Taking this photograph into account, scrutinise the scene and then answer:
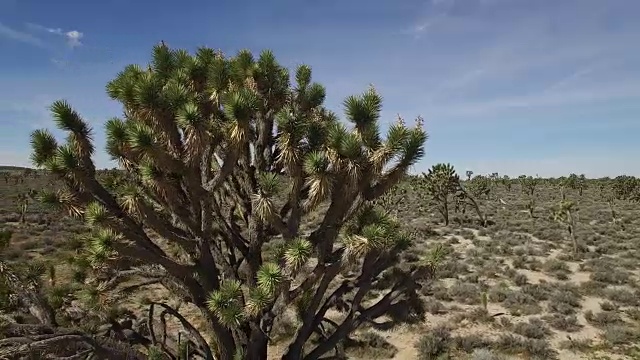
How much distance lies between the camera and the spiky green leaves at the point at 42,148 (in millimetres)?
A: 7027

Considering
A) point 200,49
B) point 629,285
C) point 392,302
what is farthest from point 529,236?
point 200,49

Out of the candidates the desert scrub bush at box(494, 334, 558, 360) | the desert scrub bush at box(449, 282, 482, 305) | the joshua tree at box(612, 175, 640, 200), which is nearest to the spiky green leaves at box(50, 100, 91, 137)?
the desert scrub bush at box(494, 334, 558, 360)

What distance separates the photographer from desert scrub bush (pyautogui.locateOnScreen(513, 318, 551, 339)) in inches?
570

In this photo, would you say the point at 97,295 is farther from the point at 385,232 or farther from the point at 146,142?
the point at 385,232

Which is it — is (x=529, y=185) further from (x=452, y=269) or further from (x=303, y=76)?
(x=303, y=76)

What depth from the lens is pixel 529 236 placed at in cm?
3086

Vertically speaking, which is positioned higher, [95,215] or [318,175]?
[318,175]

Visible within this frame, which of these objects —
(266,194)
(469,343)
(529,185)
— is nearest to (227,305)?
(266,194)

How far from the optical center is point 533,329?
1470cm

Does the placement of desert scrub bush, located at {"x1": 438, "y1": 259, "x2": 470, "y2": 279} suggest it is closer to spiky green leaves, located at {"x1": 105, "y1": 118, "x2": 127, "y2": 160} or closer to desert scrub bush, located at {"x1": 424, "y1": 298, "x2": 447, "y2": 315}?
desert scrub bush, located at {"x1": 424, "y1": 298, "x2": 447, "y2": 315}

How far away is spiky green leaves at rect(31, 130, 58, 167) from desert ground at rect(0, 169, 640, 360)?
1.70 feet

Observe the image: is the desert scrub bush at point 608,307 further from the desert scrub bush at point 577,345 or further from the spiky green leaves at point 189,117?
the spiky green leaves at point 189,117

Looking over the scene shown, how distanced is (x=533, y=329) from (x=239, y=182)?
11.3 metres

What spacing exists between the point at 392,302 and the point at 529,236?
1009 inches
